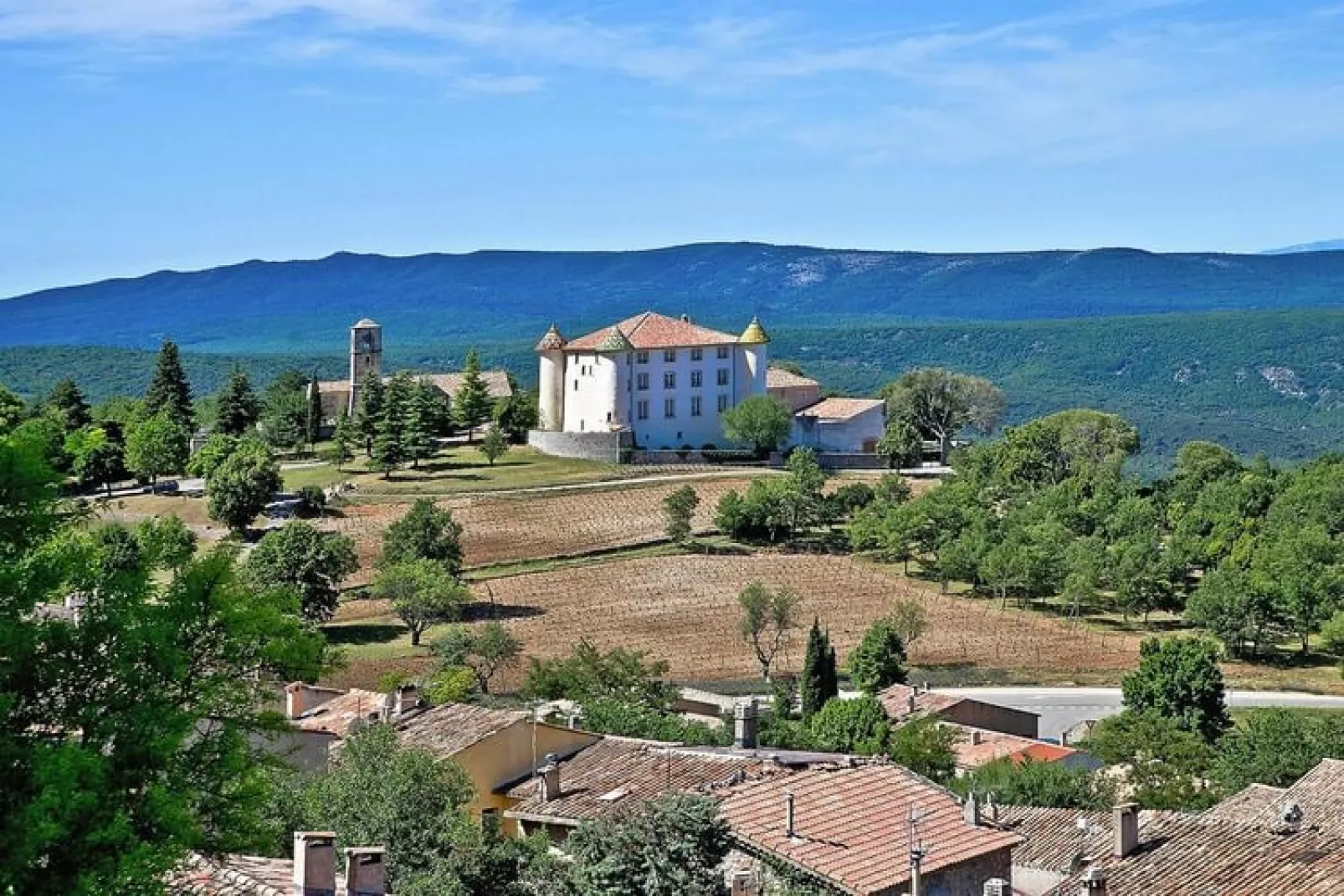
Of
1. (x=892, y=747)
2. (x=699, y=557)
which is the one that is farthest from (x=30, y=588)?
(x=699, y=557)

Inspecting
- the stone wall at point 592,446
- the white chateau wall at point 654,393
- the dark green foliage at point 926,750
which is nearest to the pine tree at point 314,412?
the white chateau wall at point 654,393

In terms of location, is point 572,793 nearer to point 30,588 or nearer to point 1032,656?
point 30,588

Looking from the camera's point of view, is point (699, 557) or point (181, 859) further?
point (699, 557)

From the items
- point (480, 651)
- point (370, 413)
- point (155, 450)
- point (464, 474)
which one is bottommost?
point (480, 651)

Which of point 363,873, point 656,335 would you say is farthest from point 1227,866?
→ point 656,335

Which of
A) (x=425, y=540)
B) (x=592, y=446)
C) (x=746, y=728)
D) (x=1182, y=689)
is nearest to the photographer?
(x=746, y=728)

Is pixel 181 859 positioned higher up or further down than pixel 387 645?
higher up

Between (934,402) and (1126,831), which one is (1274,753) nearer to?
(1126,831)
